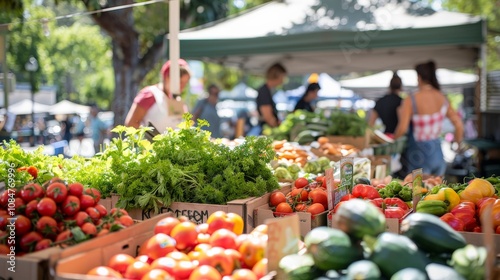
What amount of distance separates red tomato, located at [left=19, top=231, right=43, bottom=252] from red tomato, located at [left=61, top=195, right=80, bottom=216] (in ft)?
0.63

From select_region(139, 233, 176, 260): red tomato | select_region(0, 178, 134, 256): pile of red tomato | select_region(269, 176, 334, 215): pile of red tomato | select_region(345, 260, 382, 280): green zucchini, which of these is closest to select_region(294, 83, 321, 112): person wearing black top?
select_region(269, 176, 334, 215): pile of red tomato

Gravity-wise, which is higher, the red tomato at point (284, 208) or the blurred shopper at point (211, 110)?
the blurred shopper at point (211, 110)

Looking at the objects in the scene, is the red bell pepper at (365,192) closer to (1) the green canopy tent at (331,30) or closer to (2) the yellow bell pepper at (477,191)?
(2) the yellow bell pepper at (477,191)

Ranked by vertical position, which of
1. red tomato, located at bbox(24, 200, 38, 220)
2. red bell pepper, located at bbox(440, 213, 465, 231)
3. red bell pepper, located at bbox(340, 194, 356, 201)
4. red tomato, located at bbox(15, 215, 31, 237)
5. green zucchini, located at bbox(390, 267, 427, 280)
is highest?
red tomato, located at bbox(24, 200, 38, 220)

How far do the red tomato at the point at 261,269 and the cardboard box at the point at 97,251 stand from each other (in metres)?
A: 0.67

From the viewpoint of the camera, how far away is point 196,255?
2.40 meters

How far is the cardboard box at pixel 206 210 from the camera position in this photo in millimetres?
3162

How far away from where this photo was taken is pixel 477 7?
22.1 metres

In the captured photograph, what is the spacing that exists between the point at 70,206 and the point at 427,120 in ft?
16.9

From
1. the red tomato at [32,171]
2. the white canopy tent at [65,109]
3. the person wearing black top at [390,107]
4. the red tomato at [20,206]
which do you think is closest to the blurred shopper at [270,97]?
the person wearing black top at [390,107]

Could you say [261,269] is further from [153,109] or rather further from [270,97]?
[270,97]

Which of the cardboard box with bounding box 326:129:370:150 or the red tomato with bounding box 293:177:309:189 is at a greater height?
the cardboard box with bounding box 326:129:370:150

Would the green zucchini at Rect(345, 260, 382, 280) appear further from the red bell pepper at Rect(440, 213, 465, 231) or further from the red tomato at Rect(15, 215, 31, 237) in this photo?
the red tomato at Rect(15, 215, 31, 237)

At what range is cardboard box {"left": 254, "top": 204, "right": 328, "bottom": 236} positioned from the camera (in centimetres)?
318
